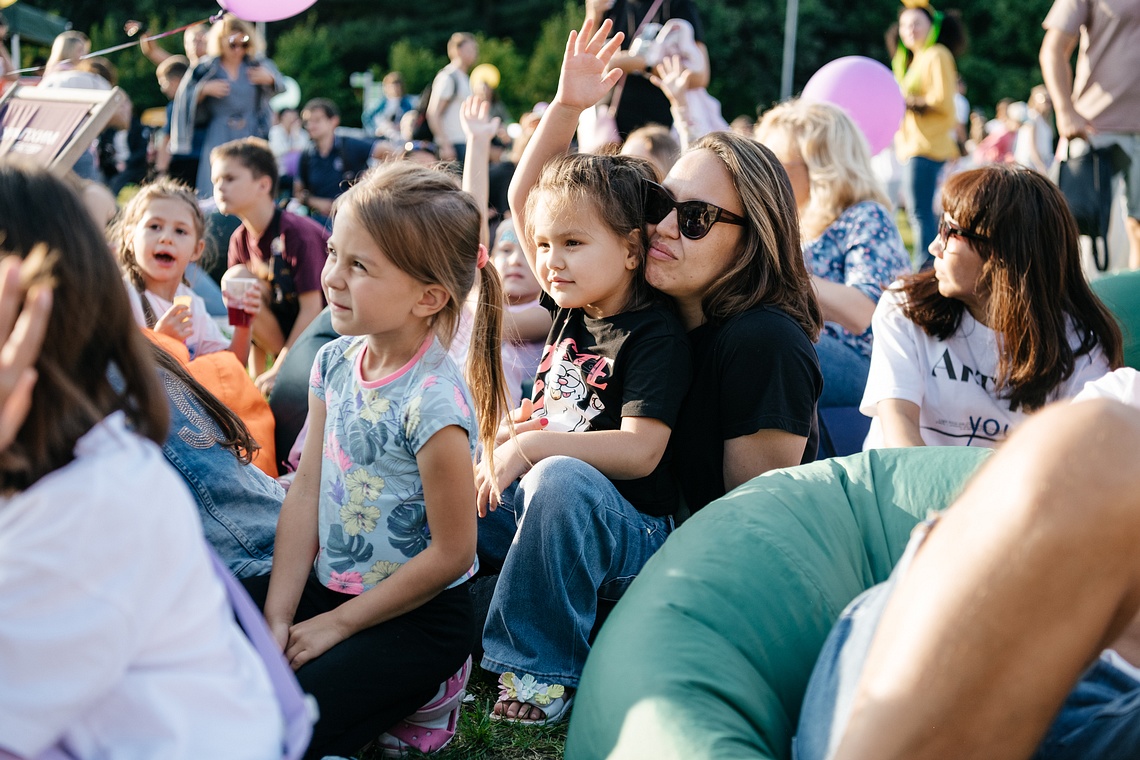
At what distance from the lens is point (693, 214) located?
2.61m

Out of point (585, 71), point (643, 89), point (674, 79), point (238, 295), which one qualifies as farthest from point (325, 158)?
point (585, 71)

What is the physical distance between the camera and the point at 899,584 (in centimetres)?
145

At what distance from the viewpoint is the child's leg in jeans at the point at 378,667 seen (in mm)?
2111

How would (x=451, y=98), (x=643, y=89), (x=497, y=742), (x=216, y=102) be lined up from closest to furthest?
(x=497, y=742)
(x=643, y=89)
(x=216, y=102)
(x=451, y=98)

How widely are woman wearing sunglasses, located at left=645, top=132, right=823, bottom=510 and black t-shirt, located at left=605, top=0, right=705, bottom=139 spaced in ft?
11.5

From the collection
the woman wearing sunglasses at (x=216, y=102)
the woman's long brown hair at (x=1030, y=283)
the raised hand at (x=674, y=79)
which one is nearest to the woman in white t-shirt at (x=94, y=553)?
the woman's long brown hair at (x=1030, y=283)

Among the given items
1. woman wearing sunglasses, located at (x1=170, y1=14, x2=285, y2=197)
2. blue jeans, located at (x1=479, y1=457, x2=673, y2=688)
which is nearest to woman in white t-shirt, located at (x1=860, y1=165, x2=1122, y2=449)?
blue jeans, located at (x1=479, y1=457, x2=673, y2=688)

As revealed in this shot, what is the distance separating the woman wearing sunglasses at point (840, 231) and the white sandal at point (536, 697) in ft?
5.57

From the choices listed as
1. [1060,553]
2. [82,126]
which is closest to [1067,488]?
[1060,553]

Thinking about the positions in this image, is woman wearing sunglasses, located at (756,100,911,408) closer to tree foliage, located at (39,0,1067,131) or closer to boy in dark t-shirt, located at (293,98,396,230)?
boy in dark t-shirt, located at (293,98,396,230)

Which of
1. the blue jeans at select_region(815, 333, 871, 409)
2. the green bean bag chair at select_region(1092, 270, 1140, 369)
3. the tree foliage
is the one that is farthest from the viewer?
the tree foliage

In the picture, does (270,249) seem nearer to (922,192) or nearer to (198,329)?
(198,329)

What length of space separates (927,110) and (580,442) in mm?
6322

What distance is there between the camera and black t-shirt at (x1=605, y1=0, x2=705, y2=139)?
6.14 metres
